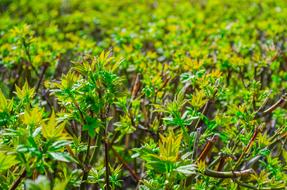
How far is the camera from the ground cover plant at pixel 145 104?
58.2 inches

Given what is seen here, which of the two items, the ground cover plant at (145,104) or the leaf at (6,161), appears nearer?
the leaf at (6,161)

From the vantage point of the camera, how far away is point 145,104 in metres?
2.51

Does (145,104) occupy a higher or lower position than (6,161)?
lower

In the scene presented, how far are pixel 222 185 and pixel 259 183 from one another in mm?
173

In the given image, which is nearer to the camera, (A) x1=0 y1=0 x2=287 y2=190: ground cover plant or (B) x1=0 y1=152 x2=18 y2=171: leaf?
(B) x1=0 y1=152 x2=18 y2=171: leaf

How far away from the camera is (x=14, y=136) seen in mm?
1356

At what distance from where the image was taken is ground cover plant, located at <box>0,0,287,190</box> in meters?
1.48

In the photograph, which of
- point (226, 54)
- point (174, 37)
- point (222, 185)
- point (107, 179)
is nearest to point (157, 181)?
point (107, 179)

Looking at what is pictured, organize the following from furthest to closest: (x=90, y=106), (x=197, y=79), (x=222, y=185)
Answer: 1. (x=197, y=79)
2. (x=222, y=185)
3. (x=90, y=106)

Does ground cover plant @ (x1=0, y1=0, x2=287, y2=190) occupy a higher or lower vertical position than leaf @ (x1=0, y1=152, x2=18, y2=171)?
lower

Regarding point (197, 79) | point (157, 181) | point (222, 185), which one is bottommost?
point (222, 185)

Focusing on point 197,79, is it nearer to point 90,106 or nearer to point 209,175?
point 209,175

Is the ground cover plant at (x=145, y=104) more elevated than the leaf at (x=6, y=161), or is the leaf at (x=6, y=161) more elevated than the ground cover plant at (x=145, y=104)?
Answer: the leaf at (x=6, y=161)

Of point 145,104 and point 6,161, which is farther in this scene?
point 145,104
